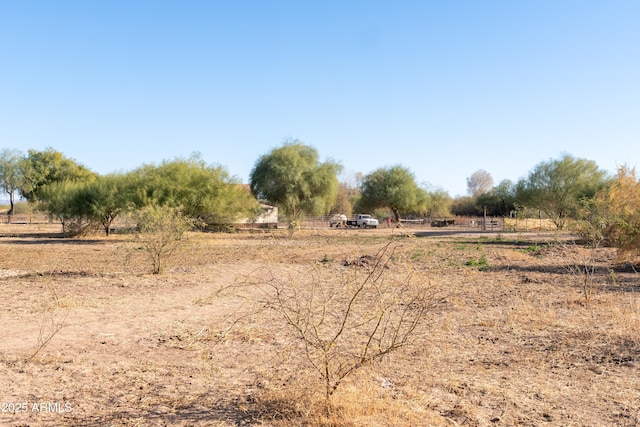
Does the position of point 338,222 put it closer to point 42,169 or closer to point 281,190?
point 281,190

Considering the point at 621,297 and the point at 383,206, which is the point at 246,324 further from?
the point at 383,206

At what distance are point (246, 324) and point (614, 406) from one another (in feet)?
18.0

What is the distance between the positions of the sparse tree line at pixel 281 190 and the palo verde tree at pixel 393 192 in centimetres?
14

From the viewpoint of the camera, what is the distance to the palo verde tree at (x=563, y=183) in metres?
44.1

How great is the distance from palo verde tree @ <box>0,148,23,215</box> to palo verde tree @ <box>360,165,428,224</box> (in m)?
51.5

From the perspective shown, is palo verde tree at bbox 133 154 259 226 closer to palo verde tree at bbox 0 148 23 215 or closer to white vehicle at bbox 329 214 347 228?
white vehicle at bbox 329 214 347 228

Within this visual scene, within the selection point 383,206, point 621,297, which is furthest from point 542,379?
point 383,206

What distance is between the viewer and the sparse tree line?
19.5 m

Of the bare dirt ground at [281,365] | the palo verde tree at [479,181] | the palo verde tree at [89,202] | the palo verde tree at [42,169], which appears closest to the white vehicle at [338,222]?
the bare dirt ground at [281,365]

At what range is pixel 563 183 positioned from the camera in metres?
44.9

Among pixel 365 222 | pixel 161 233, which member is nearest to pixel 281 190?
pixel 365 222

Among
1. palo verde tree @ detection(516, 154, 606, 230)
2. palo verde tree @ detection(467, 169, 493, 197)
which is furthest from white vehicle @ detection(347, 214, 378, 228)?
palo verde tree @ detection(467, 169, 493, 197)

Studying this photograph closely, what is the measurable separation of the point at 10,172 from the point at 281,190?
46181 millimetres

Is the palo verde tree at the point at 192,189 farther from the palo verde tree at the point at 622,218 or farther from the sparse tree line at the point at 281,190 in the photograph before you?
the palo verde tree at the point at 622,218
